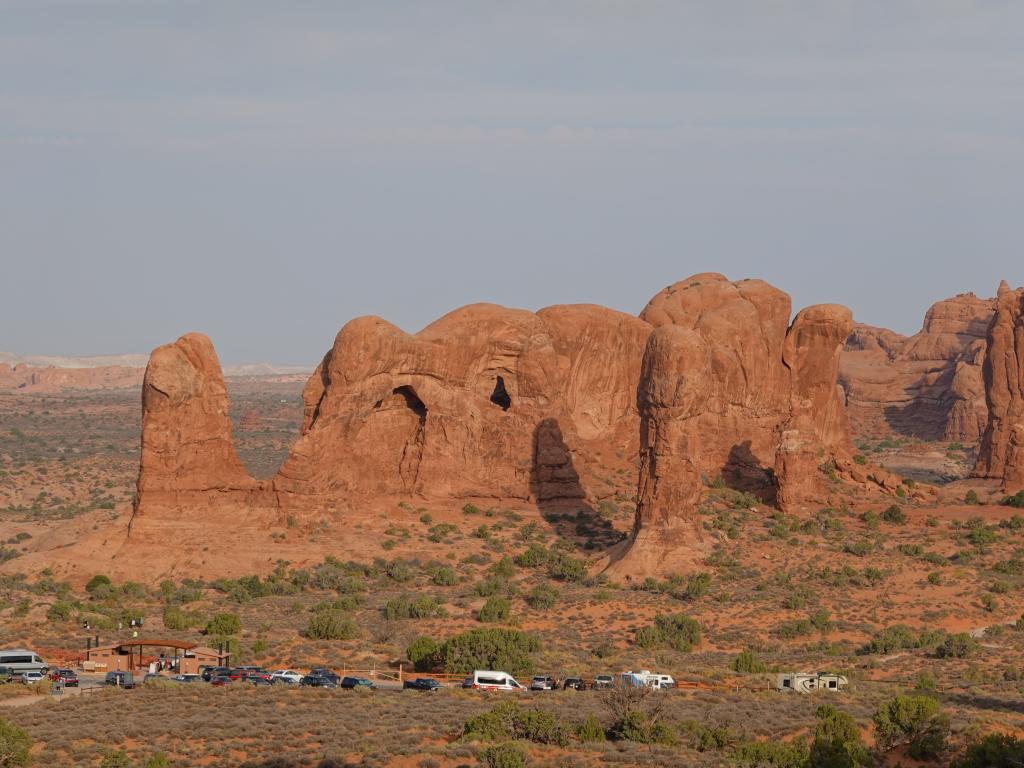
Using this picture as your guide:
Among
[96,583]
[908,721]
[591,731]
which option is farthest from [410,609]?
[908,721]

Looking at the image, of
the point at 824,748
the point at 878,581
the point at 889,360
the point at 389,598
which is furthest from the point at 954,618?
the point at 889,360

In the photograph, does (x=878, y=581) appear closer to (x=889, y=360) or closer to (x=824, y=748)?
(x=824, y=748)

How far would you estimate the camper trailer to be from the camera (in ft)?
138

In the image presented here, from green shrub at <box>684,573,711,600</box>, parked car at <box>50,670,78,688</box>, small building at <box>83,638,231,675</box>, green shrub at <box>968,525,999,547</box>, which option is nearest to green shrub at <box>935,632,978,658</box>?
green shrub at <box>684,573,711,600</box>

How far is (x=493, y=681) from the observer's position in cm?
4250

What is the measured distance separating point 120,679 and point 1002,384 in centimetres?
4957

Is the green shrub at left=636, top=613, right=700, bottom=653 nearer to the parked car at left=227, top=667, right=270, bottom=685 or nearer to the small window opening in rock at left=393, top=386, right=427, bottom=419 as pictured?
the parked car at left=227, top=667, right=270, bottom=685

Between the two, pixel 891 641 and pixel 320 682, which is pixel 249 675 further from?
pixel 891 641

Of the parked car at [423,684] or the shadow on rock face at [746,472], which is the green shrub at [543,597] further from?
the shadow on rock face at [746,472]

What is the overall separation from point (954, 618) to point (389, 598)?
59.0 feet

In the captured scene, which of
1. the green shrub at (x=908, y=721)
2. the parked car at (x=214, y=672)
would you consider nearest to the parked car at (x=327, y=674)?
the parked car at (x=214, y=672)

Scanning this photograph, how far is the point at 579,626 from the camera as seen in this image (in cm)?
5344

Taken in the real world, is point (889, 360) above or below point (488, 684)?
above

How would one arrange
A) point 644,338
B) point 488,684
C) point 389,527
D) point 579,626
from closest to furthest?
point 488,684 < point 579,626 < point 389,527 < point 644,338
